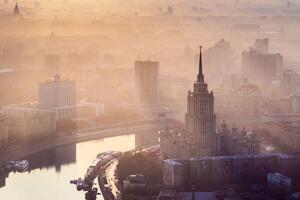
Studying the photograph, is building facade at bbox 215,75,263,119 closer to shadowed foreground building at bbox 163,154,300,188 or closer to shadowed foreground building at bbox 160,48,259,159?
shadowed foreground building at bbox 160,48,259,159

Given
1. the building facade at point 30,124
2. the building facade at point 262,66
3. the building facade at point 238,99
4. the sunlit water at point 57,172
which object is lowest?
the sunlit water at point 57,172

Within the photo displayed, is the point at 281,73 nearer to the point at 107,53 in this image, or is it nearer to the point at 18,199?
the point at 107,53

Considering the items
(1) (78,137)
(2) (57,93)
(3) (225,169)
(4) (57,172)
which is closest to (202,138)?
(3) (225,169)

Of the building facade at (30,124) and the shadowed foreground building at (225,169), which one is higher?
the building facade at (30,124)

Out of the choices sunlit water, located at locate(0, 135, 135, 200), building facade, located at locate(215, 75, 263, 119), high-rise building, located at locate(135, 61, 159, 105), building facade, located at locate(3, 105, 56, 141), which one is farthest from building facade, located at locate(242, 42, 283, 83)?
building facade, located at locate(3, 105, 56, 141)

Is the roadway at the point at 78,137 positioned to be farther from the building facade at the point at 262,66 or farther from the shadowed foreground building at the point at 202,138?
the building facade at the point at 262,66

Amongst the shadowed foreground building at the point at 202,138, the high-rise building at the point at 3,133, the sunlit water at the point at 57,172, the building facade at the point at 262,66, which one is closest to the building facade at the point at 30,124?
the high-rise building at the point at 3,133
